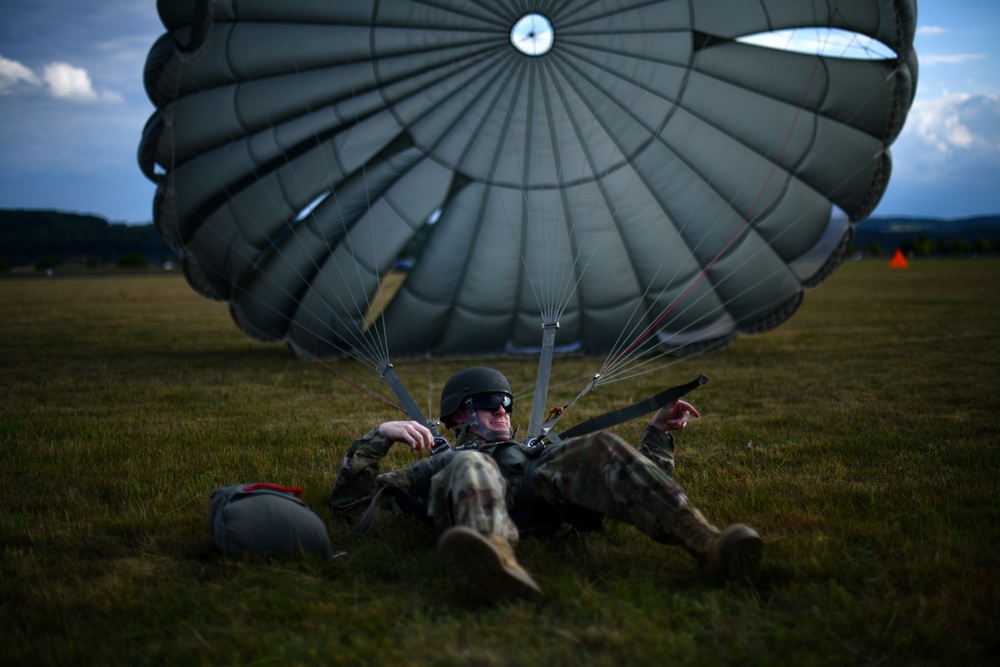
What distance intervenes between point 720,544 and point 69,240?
92.3 meters

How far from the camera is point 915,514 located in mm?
3715

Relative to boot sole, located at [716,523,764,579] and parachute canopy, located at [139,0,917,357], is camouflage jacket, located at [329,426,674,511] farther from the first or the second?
parachute canopy, located at [139,0,917,357]

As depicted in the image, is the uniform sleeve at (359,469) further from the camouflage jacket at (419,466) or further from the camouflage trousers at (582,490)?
the camouflage trousers at (582,490)

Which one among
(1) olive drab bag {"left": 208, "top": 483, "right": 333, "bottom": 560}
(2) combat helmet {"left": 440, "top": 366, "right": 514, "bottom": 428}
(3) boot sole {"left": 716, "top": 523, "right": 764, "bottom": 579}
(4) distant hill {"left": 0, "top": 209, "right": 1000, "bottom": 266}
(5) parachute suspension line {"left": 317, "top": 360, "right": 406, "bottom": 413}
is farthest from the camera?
(4) distant hill {"left": 0, "top": 209, "right": 1000, "bottom": 266}

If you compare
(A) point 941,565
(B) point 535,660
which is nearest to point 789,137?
(A) point 941,565

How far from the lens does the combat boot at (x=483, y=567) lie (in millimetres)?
2631

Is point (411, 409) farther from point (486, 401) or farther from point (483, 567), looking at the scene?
point (483, 567)

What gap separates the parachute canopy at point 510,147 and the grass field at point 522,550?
1708 millimetres

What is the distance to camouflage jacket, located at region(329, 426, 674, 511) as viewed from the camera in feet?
11.8

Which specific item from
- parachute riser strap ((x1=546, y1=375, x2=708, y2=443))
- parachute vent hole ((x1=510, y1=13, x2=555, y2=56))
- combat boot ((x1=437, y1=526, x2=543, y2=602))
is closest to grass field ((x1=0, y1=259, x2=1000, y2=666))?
combat boot ((x1=437, y1=526, x2=543, y2=602))

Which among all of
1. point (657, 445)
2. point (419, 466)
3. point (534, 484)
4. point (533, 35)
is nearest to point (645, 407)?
point (657, 445)

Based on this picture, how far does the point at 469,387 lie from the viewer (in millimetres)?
4012

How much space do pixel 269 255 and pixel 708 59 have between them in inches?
203

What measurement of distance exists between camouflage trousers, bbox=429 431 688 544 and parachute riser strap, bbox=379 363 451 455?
1.74 feet
